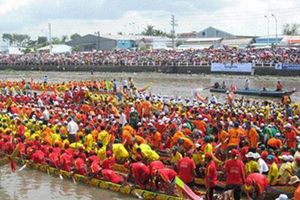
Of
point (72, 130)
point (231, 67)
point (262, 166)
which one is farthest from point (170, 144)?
point (231, 67)

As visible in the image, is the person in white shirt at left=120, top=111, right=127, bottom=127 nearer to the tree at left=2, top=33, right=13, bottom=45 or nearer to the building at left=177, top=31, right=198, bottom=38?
the building at left=177, top=31, right=198, bottom=38

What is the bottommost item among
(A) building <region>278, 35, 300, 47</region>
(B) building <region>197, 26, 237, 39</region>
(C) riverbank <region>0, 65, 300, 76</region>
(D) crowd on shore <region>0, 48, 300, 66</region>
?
(C) riverbank <region>0, 65, 300, 76</region>

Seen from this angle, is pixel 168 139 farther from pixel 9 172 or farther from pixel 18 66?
pixel 18 66

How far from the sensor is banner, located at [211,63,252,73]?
144 feet

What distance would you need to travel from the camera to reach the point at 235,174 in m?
9.92

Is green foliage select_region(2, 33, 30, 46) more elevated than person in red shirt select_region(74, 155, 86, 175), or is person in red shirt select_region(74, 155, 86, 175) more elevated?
green foliage select_region(2, 33, 30, 46)

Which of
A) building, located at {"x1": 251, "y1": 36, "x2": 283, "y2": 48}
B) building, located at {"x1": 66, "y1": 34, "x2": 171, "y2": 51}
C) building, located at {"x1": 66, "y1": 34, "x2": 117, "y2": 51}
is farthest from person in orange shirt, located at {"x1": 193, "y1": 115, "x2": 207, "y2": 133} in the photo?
building, located at {"x1": 66, "y1": 34, "x2": 117, "y2": 51}

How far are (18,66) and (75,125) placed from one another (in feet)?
170

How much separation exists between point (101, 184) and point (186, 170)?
8.86ft

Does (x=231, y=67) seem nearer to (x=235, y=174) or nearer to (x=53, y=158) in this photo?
(x=53, y=158)

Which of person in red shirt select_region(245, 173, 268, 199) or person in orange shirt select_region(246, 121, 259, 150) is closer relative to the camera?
person in red shirt select_region(245, 173, 268, 199)

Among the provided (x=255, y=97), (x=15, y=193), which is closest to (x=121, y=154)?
(x=15, y=193)

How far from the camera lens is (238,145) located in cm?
1309

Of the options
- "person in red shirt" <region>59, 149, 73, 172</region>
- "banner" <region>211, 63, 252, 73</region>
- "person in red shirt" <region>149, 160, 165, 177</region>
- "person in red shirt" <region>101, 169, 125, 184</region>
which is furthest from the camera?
"banner" <region>211, 63, 252, 73</region>
